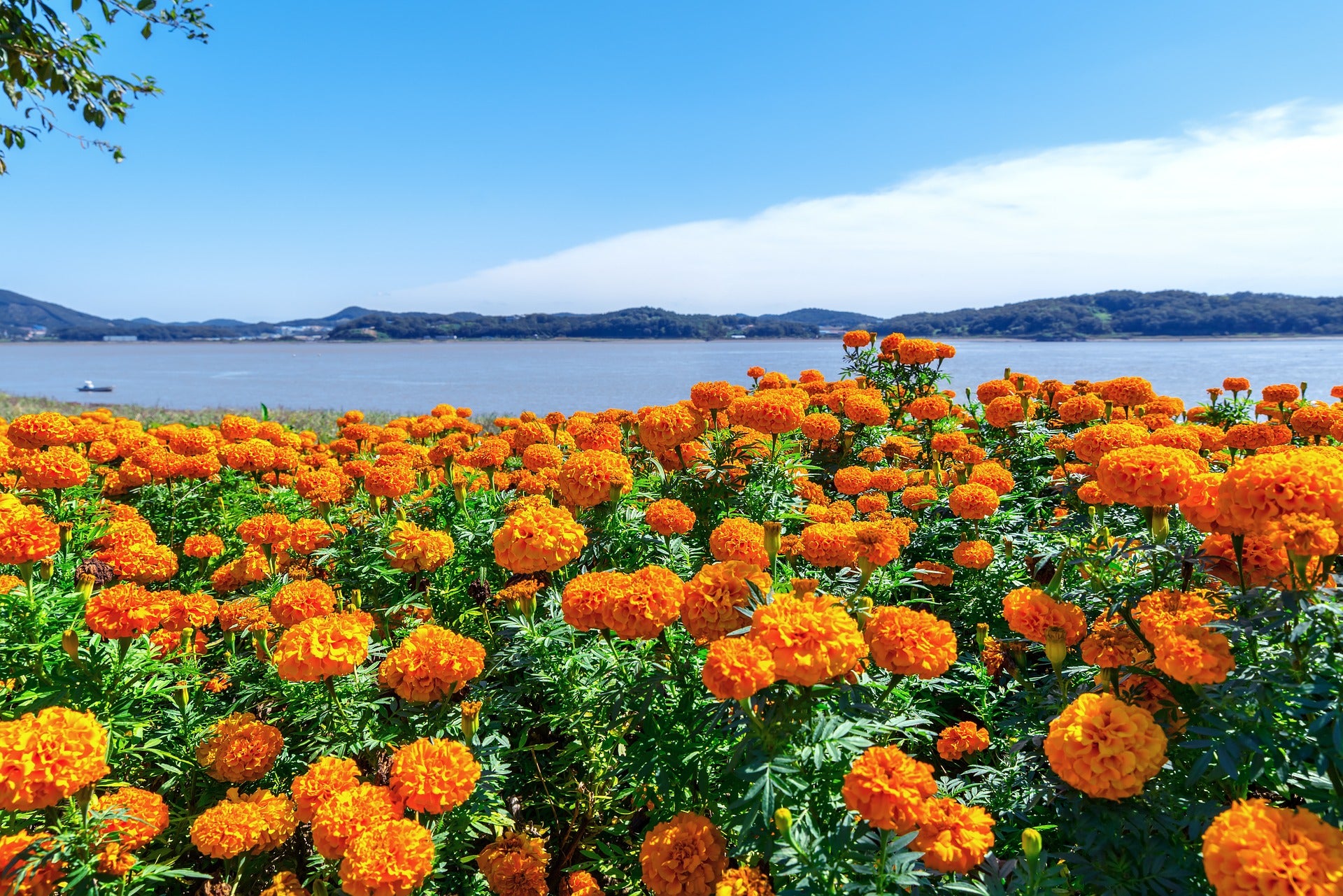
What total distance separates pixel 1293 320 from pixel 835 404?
5070cm

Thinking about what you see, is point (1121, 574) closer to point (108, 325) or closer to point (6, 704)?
point (6, 704)

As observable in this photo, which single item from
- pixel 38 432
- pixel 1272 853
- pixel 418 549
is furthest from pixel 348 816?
pixel 38 432

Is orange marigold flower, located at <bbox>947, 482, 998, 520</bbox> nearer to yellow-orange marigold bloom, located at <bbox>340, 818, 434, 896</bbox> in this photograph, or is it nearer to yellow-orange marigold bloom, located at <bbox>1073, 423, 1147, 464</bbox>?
yellow-orange marigold bloom, located at <bbox>1073, 423, 1147, 464</bbox>

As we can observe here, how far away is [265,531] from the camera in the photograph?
3436mm

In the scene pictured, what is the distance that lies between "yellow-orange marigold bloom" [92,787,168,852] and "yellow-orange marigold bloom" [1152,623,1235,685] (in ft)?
8.93

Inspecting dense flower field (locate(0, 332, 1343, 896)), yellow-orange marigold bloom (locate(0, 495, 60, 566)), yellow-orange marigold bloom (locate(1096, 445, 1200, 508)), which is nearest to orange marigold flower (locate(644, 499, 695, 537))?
dense flower field (locate(0, 332, 1343, 896))

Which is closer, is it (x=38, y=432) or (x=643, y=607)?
(x=643, y=607)

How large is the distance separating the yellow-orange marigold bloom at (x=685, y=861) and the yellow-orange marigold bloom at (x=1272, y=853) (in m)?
1.08

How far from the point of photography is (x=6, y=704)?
2635 mm

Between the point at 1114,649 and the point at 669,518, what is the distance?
5.52 feet

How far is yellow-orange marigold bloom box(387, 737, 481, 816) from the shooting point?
74.3 inches

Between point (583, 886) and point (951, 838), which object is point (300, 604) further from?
point (951, 838)

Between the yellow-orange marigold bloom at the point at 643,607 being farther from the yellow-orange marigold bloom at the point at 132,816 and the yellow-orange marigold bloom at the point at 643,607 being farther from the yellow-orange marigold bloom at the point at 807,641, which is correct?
the yellow-orange marigold bloom at the point at 132,816

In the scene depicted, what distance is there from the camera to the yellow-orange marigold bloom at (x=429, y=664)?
2244 mm
